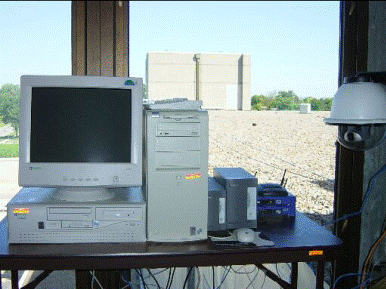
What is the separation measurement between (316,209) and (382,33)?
1025 millimetres

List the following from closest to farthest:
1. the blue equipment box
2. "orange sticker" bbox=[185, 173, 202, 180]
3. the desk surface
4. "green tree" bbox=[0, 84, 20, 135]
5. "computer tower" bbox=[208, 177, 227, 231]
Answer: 1. the desk surface
2. "orange sticker" bbox=[185, 173, 202, 180]
3. "computer tower" bbox=[208, 177, 227, 231]
4. the blue equipment box
5. "green tree" bbox=[0, 84, 20, 135]

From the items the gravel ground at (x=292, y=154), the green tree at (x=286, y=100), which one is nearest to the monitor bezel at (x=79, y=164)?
the gravel ground at (x=292, y=154)

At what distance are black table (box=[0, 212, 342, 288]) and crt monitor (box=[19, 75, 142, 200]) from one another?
0.22 m

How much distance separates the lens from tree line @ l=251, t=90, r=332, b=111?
2.33 meters

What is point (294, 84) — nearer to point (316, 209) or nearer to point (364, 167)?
point (364, 167)

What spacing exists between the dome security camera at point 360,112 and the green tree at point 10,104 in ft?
4.80

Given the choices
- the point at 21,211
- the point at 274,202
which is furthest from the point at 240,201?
the point at 21,211

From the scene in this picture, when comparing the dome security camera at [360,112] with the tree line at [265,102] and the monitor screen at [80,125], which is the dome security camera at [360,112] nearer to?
the tree line at [265,102]

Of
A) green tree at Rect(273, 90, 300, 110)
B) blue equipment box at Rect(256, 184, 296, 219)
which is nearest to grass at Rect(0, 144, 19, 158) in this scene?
blue equipment box at Rect(256, 184, 296, 219)

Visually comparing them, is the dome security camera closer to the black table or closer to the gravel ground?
the black table

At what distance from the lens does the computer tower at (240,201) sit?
5.46 feet

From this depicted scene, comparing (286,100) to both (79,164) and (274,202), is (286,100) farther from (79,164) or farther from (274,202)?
(79,164)

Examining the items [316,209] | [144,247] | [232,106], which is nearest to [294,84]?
[232,106]

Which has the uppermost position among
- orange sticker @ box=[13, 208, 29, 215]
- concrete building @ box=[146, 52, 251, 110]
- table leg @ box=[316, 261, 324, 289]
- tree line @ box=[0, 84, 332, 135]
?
concrete building @ box=[146, 52, 251, 110]
